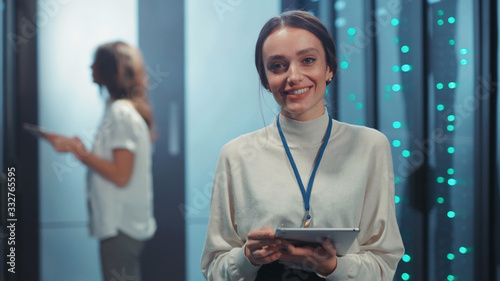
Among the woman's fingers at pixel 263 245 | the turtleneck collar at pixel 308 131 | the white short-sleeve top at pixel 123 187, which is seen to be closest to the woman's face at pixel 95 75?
the white short-sleeve top at pixel 123 187

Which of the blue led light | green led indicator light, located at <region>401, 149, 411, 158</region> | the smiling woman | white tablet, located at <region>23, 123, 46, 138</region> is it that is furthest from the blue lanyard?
white tablet, located at <region>23, 123, 46, 138</region>

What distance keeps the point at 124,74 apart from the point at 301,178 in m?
1.48

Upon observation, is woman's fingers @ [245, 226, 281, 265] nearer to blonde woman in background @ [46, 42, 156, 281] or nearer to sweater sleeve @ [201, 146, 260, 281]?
sweater sleeve @ [201, 146, 260, 281]

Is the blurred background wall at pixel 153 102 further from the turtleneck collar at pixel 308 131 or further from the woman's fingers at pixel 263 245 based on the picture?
the woman's fingers at pixel 263 245

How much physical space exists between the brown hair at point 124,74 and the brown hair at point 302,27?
127cm

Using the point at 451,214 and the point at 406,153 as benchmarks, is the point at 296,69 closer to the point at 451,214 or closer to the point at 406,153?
the point at 406,153

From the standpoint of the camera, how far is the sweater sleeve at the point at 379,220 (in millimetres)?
1142

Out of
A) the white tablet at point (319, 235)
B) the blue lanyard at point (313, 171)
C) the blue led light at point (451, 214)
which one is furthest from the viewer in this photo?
the blue led light at point (451, 214)

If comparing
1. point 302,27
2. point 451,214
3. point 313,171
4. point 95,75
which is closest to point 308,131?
point 313,171

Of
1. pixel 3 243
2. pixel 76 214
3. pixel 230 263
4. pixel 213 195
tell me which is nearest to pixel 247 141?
pixel 213 195

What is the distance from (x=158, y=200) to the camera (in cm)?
239

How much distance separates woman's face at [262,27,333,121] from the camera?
3.80 ft

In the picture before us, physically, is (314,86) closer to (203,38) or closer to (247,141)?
(247,141)

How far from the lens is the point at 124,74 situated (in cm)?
237
